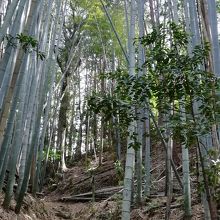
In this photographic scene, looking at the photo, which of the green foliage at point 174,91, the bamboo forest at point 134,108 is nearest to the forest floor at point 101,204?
the bamboo forest at point 134,108

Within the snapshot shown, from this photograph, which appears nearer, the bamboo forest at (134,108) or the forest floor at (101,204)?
the bamboo forest at (134,108)

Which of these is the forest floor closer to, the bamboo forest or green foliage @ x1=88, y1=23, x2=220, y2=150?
the bamboo forest

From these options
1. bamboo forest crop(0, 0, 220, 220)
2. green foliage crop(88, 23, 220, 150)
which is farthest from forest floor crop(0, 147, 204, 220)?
green foliage crop(88, 23, 220, 150)

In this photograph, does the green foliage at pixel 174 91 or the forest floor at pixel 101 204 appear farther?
the forest floor at pixel 101 204

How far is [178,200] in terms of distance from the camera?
5.03m

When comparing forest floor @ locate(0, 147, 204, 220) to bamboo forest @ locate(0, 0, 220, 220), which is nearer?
bamboo forest @ locate(0, 0, 220, 220)

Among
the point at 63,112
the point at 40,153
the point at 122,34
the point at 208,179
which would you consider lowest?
the point at 208,179

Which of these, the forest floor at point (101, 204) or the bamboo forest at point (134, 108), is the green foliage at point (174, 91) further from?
the forest floor at point (101, 204)

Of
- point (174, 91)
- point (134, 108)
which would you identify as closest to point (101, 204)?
point (134, 108)

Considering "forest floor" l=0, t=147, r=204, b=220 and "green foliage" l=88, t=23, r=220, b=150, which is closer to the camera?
"green foliage" l=88, t=23, r=220, b=150

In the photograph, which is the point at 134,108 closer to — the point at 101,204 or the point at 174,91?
the point at 174,91

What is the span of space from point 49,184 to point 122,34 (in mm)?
5781

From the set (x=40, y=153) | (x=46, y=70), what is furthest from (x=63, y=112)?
(x=46, y=70)

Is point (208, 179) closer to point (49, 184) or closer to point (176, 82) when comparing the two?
point (176, 82)
